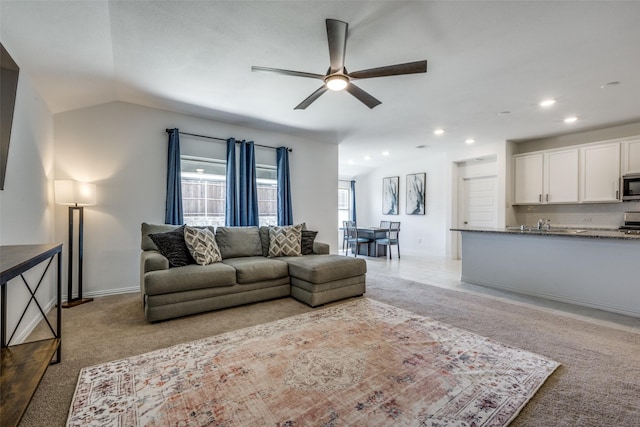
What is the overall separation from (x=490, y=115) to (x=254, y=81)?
3.57m

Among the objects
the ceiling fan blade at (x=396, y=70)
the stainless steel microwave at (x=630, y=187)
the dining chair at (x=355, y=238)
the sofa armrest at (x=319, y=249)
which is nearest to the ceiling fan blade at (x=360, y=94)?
the ceiling fan blade at (x=396, y=70)

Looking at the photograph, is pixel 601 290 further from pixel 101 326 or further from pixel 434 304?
pixel 101 326

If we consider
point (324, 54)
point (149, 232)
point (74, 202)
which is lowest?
point (149, 232)

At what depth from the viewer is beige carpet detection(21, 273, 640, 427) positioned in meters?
1.62

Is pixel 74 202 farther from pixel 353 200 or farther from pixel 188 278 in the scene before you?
pixel 353 200

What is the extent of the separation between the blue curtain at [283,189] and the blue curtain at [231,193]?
0.83 meters

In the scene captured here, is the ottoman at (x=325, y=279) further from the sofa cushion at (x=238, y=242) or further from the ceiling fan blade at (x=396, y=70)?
the ceiling fan blade at (x=396, y=70)

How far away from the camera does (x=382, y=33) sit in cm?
243

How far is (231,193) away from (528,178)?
5752mm

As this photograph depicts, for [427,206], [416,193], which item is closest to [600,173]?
[427,206]

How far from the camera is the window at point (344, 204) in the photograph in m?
9.52

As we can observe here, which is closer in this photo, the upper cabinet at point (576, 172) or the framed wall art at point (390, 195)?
the upper cabinet at point (576, 172)

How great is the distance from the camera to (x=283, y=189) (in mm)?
5277

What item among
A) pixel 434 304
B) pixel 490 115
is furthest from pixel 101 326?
pixel 490 115
